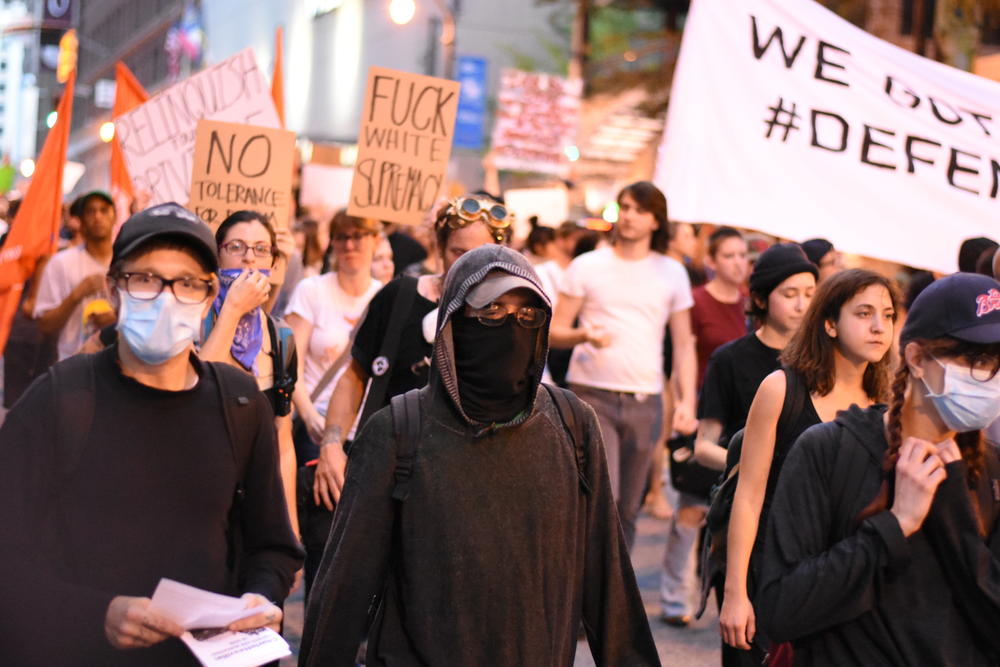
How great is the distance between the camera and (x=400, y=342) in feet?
18.3

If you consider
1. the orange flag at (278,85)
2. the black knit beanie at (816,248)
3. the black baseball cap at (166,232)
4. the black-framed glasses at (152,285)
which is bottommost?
the black-framed glasses at (152,285)

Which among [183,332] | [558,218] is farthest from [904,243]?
[558,218]

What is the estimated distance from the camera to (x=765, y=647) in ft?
14.0

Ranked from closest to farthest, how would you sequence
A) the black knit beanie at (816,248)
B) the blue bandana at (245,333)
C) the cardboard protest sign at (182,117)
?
the blue bandana at (245,333) → the black knit beanie at (816,248) → the cardboard protest sign at (182,117)

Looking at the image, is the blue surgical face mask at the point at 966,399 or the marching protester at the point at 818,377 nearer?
the blue surgical face mask at the point at 966,399

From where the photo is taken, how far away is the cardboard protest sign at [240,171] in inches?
312

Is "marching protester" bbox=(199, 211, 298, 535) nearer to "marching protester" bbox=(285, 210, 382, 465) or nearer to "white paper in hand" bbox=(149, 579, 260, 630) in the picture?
"marching protester" bbox=(285, 210, 382, 465)

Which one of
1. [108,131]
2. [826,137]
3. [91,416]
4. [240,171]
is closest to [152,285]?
[91,416]

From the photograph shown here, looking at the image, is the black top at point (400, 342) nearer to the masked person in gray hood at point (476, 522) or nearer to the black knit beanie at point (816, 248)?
the masked person in gray hood at point (476, 522)

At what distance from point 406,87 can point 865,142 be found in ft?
10.2

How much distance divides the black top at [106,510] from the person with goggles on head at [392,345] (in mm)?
2062

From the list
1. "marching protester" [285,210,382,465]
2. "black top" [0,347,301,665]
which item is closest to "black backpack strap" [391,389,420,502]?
"black top" [0,347,301,665]

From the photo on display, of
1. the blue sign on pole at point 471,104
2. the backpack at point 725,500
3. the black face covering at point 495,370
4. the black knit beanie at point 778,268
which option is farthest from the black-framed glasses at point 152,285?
the blue sign on pole at point 471,104

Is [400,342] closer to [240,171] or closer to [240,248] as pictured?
[240,248]
